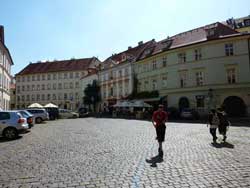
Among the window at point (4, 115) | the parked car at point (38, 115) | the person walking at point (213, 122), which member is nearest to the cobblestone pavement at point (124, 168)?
the person walking at point (213, 122)

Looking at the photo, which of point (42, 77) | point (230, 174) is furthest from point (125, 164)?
point (42, 77)

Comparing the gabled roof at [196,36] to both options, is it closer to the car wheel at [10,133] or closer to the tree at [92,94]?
the tree at [92,94]

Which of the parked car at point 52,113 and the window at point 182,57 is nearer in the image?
the window at point 182,57

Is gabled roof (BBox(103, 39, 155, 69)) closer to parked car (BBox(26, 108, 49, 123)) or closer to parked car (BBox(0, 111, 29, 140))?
parked car (BBox(26, 108, 49, 123))

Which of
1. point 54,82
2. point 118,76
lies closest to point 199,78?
point 118,76

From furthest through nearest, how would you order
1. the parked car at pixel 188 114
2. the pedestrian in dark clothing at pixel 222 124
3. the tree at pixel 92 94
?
the tree at pixel 92 94
the parked car at pixel 188 114
the pedestrian in dark clothing at pixel 222 124

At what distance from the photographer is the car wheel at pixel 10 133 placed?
15790 mm

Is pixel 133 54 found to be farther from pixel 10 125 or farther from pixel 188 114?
pixel 10 125

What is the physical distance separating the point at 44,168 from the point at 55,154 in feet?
7.63

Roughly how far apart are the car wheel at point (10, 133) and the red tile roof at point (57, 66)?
6772 cm

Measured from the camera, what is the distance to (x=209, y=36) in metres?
38.1

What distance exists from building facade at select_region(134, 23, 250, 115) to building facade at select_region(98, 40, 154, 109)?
29.7 ft

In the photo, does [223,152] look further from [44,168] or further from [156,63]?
[156,63]

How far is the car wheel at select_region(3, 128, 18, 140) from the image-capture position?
15790 mm
